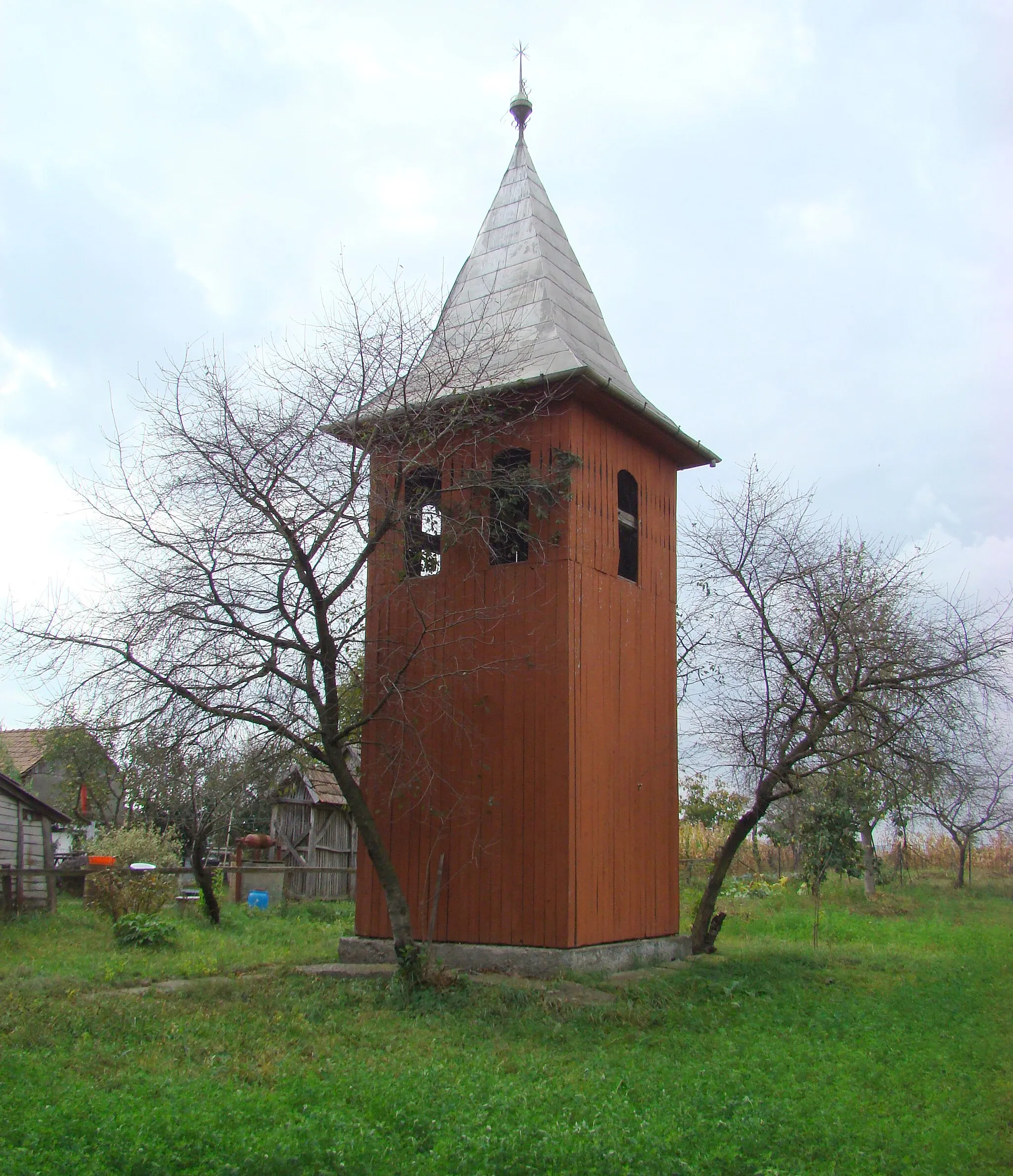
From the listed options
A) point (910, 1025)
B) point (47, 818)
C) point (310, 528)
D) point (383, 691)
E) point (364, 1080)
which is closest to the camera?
point (364, 1080)

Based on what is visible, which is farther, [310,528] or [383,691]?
[383,691]

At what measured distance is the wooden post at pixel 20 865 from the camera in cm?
1772

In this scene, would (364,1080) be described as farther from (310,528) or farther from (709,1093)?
(310,528)

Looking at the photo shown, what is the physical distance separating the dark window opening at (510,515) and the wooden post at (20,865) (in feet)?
35.5

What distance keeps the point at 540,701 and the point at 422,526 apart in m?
2.64

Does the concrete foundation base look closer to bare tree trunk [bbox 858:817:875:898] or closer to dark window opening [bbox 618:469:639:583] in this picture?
dark window opening [bbox 618:469:639:583]

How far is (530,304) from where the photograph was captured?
45.6 feet

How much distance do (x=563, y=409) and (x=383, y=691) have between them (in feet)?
12.9

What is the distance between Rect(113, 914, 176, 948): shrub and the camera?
13766mm

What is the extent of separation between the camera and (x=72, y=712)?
1005cm

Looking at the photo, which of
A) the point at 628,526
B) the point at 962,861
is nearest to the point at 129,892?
the point at 628,526

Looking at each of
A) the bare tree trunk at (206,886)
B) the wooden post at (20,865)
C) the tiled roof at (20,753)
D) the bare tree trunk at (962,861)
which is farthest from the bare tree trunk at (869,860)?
the tiled roof at (20,753)

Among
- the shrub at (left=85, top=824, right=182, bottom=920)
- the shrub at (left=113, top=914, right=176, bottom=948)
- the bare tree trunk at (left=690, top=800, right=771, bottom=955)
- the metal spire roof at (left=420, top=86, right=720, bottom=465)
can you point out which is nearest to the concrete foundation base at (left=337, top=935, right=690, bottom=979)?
the bare tree trunk at (left=690, top=800, right=771, bottom=955)

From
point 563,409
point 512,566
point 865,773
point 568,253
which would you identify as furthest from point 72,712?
point 865,773
